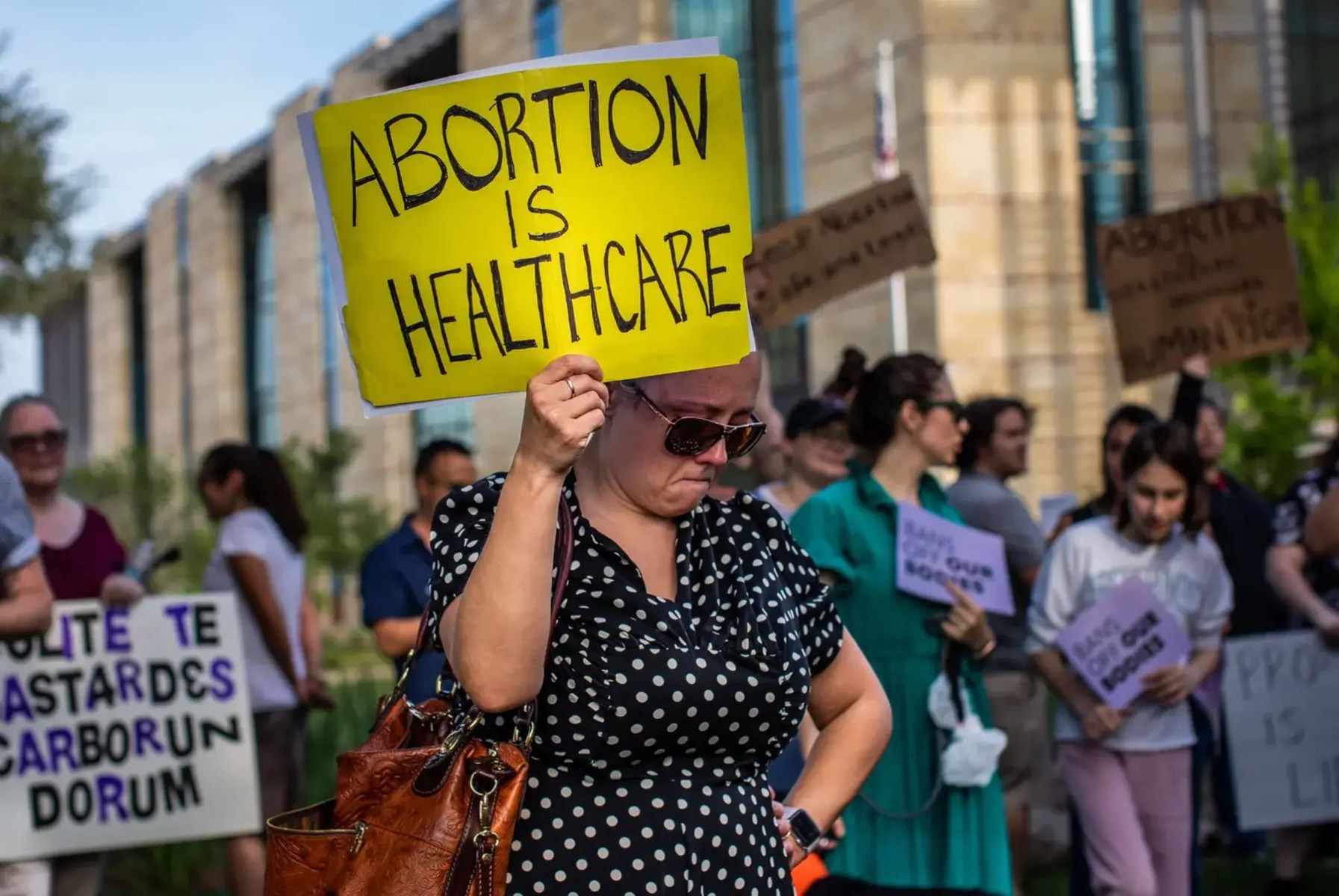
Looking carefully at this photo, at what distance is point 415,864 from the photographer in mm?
2451

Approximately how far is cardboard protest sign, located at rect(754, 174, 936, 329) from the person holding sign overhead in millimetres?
2108

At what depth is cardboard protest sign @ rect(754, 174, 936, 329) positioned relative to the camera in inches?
308

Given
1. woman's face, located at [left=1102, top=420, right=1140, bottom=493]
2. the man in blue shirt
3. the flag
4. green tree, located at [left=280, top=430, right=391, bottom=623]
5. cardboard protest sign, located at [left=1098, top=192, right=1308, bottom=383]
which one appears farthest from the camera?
green tree, located at [left=280, top=430, right=391, bottom=623]

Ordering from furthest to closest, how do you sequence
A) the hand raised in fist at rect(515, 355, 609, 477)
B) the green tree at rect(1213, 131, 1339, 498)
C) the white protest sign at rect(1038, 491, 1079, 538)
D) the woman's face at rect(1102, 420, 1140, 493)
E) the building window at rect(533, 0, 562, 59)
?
1. the building window at rect(533, 0, 562, 59)
2. the green tree at rect(1213, 131, 1339, 498)
3. the white protest sign at rect(1038, 491, 1079, 538)
4. the woman's face at rect(1102, 420, 1140, 493)
5. the hand raised in fist at rect(515, 355, 609, 477)

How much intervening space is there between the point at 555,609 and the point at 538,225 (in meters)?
0.56

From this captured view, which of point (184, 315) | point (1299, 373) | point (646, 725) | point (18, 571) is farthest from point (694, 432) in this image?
point (184, 315)

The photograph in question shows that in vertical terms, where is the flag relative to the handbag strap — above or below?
above

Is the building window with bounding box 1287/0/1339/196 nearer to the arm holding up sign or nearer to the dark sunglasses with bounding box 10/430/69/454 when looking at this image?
the arm holding up sign

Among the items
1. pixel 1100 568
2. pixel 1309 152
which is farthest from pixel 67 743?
pixel 1309 152

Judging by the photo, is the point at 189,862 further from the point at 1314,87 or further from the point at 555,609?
the point at 1314,87

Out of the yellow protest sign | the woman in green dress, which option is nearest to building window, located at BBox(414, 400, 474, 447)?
the woman in green dress

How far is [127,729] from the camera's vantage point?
22.6 ft

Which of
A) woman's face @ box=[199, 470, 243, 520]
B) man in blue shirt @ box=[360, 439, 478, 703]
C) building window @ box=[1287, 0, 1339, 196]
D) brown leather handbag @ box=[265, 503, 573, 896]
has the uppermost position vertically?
building window @ box=[1287, 0, 1339, 196]

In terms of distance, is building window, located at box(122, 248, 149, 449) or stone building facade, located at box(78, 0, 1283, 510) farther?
building window, located at box(122, 248, 149, 449)
